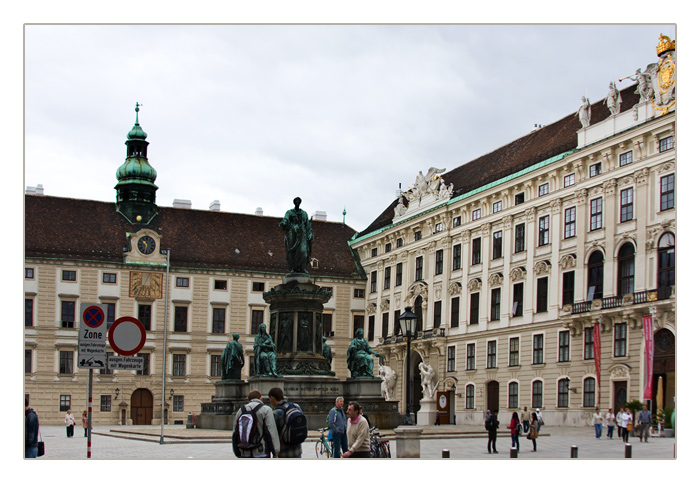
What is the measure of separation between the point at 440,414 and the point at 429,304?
7073mm

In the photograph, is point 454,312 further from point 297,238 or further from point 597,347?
point 297,238

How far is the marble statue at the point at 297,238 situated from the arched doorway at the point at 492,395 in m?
24.3

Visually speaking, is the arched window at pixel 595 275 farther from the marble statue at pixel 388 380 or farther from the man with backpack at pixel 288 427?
the man with backpack at pixel 288 427

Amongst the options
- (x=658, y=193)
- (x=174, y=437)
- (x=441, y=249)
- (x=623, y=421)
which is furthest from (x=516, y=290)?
(x=174, y=437)

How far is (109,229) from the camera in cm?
6750

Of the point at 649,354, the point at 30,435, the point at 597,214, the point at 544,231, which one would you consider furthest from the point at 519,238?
the point at 30,435

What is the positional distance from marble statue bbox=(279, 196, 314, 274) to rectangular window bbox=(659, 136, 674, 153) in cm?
1779

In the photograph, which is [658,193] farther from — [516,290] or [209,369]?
[209,369]

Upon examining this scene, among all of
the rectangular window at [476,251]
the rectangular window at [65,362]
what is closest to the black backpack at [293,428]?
the rectangular window at [476,251]

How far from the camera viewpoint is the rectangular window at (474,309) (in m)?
57.1

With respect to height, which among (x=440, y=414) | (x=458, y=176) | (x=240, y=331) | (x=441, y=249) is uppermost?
(x=458, y=176)

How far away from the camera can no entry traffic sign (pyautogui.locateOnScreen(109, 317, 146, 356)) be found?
15852 mm

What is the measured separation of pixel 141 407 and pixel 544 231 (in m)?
28.9

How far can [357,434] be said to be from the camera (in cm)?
1591
